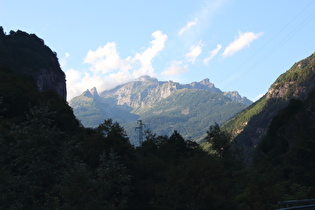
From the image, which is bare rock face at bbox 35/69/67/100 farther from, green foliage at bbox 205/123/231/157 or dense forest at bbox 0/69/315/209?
dense forest at bbox 0/69/315/209

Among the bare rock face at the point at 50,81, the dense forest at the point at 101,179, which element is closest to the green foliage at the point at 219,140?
the dense forest at the point at 101,179

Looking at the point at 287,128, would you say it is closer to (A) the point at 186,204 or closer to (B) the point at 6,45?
(A) the point at 186,204

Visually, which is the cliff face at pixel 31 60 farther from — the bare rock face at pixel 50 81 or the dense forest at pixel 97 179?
the dense forest at pixel 97 179

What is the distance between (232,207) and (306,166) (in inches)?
474

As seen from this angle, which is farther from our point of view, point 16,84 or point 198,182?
point 16,84

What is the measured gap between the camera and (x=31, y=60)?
132 m

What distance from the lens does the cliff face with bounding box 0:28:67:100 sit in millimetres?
117375

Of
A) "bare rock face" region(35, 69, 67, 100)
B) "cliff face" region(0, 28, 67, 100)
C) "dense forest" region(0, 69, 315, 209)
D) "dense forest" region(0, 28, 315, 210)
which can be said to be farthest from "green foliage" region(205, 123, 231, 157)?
"bare rock face" region(35, 69, 67, 100)

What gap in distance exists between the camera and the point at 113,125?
4956 centimetres

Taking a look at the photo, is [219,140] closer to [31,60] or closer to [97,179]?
[97,179]

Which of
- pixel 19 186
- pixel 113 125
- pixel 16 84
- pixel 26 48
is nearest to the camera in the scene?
pixel 19 186

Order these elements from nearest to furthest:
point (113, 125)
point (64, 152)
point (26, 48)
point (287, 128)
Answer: point (64, 152) → point (113, 125) → point (287, 128) → point (26, 48)

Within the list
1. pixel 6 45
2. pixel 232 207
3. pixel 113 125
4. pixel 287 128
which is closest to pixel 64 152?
pixel 232 207

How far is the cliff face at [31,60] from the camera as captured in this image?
11738cm
